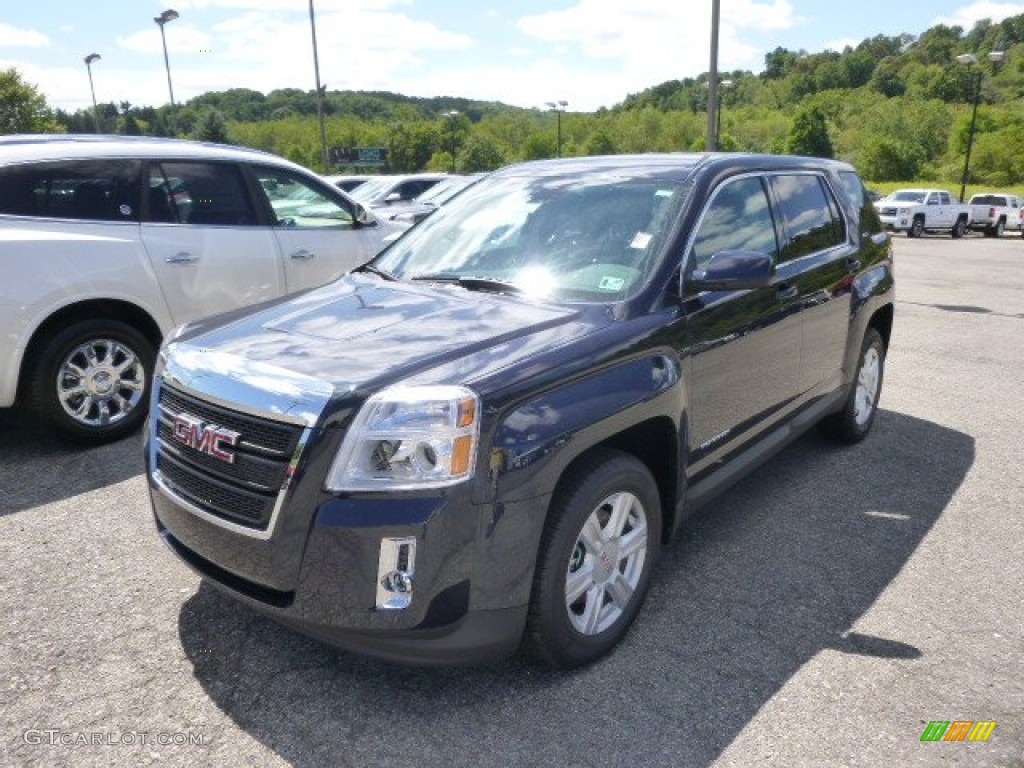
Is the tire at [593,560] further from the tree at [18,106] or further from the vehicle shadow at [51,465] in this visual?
the tree at [18,106]

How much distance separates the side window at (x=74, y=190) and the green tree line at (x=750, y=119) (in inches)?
2340

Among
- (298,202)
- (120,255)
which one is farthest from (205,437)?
(298,202)

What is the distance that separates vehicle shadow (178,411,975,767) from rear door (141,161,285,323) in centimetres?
276

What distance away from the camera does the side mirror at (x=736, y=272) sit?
3162 millimetres

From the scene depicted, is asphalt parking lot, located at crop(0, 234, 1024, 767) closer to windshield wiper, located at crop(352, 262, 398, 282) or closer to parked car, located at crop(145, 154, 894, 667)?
parked car, located at crop(145, 154, 894, 667)

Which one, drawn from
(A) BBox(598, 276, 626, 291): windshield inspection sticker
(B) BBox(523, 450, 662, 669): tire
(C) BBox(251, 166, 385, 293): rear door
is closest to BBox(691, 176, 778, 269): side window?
(A) BBox(598, 276, 626, 291): windshield inspection sticker

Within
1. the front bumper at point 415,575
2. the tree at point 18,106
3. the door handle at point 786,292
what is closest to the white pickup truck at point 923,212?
the door handle at point 786,292

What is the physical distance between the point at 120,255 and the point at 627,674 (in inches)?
160

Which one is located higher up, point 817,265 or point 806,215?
point 806,215

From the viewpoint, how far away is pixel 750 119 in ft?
400

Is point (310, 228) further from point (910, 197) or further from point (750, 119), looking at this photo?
point (750, 119)

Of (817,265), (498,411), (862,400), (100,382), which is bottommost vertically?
(862,400)

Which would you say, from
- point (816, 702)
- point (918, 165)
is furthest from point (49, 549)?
point (918, 165)

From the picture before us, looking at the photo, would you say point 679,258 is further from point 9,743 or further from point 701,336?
point 9,743
